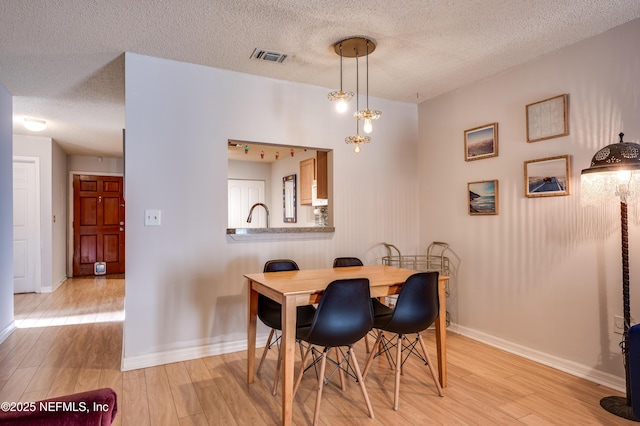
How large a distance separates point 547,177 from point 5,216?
504 centimetres

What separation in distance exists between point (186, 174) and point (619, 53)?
335cm

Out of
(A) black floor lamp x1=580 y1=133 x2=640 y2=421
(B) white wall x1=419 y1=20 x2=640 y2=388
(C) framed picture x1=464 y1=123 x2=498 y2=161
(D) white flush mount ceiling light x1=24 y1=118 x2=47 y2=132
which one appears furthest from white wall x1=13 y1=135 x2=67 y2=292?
(A) black floor lamp x1=580 y1=133 x2=640 y2=421

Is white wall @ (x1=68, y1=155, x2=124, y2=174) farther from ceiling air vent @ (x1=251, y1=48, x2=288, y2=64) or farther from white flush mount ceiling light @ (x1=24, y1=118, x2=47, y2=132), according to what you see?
ceiling air vent @ (x1=251, y1=48, x2=288, y2=64)

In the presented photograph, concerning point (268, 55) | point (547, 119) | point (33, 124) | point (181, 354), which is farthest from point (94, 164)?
point (547, 119)

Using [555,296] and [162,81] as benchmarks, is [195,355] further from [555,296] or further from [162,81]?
[555,296]

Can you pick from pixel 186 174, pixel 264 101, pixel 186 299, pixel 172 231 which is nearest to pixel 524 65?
pixel 264 101

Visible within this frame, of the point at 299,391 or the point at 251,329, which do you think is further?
the point at 251,329

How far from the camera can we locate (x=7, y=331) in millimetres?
3854

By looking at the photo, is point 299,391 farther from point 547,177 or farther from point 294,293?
point 547,177

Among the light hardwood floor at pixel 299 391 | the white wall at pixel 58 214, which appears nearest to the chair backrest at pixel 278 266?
the light hardwood floor at pixel 299 391

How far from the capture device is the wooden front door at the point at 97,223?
7543 mm

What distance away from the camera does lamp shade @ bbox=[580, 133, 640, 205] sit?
228 centimetres

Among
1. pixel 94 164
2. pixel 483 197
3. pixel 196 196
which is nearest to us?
pixel 196 196

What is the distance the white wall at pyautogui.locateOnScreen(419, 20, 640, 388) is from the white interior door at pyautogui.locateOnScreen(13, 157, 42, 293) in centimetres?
597
